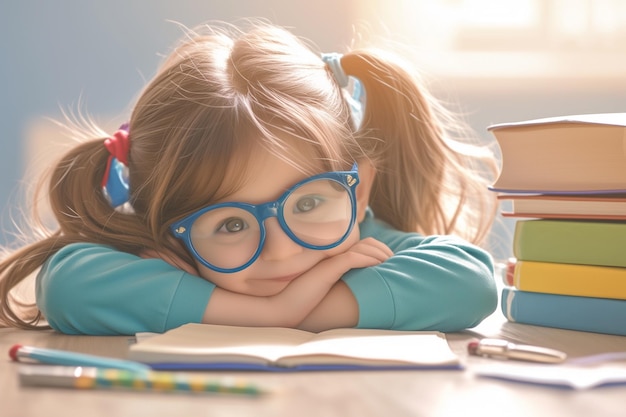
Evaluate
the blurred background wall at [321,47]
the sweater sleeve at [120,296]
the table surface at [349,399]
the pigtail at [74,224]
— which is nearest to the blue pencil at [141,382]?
the table surface at [349,399]

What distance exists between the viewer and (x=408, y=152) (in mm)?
1433

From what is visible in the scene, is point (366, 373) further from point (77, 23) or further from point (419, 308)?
point (77, 23)

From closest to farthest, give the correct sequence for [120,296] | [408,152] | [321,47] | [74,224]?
[120,296] < [74,224] < [408,152] < [321,47]

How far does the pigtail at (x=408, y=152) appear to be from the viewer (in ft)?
4.61

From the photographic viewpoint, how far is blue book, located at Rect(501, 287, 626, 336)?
105 centimetres

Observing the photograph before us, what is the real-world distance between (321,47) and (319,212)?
161 cm

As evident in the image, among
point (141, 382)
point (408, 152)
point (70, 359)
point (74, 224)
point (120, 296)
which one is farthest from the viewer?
point (408, 152)

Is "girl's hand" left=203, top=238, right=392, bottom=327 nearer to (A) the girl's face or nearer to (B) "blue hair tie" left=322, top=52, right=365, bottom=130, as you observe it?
(A) the girl's face

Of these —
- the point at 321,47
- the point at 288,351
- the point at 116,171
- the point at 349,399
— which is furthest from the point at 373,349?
the point at 321,47

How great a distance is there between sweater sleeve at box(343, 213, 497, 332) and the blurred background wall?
1565 millimetres

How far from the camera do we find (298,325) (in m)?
1.10

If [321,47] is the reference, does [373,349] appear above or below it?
below

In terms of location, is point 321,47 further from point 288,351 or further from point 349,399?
point 349,399

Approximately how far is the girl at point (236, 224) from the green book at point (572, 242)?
0.25 feet
